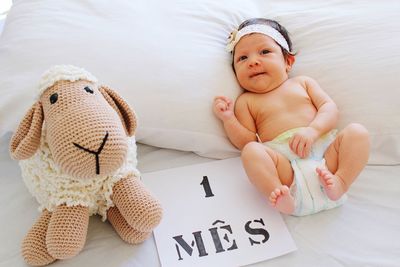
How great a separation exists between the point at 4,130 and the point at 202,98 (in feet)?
1.36

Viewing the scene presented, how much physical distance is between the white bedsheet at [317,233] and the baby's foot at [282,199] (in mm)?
42

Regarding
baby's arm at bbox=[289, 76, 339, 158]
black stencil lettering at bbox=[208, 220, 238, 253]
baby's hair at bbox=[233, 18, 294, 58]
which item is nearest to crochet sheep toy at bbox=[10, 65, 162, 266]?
black stencil lettering at bbox=[208, 220, 238, 253]

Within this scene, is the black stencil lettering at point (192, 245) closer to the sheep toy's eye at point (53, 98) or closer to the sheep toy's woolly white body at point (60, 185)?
the sheep toy's woolly white body at point (60, 185)

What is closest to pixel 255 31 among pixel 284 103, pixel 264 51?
pixel 264 51

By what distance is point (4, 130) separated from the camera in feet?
2.70

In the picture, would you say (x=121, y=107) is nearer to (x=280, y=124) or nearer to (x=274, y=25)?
(x=280, y=124)

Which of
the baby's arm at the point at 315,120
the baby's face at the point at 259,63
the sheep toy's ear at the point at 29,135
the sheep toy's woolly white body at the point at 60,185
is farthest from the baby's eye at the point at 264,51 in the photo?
the sheep toy's ear at the point at 29,135

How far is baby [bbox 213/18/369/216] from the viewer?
2.60 feet

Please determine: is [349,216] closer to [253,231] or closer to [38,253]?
[253,231]

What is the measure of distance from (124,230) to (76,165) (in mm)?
189

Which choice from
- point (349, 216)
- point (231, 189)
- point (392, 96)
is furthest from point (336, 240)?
point (392, 96)

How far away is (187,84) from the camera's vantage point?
897 millimetres

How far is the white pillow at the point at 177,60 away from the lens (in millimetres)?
858

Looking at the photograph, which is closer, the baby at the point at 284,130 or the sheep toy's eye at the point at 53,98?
the sheep toy's eye at the point at 53,98
